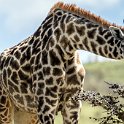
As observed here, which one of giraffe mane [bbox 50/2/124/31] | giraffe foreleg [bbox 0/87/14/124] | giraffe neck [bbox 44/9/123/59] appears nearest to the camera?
giraffe neck [bbox 44/9/123/59]

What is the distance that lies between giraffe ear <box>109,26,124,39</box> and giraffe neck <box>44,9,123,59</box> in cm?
5

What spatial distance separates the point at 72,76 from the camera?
29.3 ft

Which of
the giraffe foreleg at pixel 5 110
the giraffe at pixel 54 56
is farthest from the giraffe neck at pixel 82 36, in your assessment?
the giraffe foreleg at pixel 5 110

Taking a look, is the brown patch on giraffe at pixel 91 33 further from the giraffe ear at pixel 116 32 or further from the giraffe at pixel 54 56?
the giraffe ear at pixel 116 32

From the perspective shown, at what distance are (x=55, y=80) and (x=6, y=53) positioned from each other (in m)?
1.46

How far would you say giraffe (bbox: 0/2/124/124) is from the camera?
26.8ft

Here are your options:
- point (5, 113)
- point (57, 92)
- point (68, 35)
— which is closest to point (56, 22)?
point (68, 35)

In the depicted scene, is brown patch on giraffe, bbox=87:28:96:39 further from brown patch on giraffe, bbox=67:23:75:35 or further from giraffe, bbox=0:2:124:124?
brown patch on giraffe, bbox=67:23:75:35

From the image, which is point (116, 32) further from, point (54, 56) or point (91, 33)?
point (54, 56)

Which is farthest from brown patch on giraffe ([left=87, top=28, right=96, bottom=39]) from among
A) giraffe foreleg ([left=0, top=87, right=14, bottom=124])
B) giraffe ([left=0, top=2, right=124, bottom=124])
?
giraffe foreleg ([left=0, top=87, right=14, bottom=124])

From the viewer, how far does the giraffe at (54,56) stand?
8.18 meters

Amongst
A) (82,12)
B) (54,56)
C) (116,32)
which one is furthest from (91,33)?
(54,56)

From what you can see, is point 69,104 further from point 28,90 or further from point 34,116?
point 34,116

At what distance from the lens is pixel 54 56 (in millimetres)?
8672
